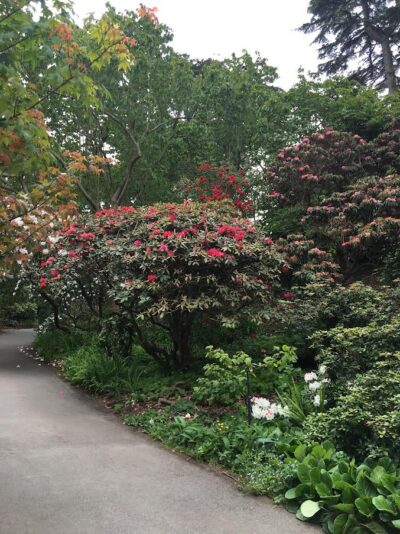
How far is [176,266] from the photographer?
237 inches

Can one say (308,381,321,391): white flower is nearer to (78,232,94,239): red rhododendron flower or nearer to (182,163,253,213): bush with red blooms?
(78,232,94,239): red rhododendron flower

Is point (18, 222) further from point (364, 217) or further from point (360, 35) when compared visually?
point (360, 35)

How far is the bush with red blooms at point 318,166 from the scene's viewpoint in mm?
10766

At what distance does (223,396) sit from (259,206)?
8115 millimetres

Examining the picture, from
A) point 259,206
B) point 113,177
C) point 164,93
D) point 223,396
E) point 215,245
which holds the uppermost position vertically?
point 164,93

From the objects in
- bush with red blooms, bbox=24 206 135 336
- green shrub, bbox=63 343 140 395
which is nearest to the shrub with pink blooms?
green shrub, bbox=63 343 140 395

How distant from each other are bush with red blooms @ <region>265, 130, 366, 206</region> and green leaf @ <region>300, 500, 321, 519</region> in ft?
27.1

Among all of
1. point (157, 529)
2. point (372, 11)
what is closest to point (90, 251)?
point (157, 529)

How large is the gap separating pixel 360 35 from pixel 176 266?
1989 centimetres

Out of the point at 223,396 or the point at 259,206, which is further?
the point at 259,206

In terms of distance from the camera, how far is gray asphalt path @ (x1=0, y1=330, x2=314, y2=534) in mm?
3115

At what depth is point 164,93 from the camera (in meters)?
12.9

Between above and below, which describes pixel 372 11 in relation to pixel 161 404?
above

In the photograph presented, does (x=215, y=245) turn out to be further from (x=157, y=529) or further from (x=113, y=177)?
(x=113, y=177)
